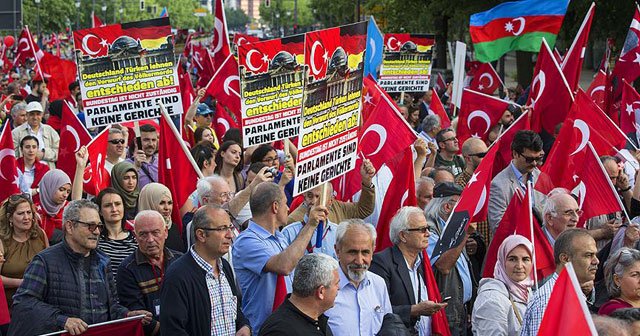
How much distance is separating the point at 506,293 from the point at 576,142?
12.5 feet

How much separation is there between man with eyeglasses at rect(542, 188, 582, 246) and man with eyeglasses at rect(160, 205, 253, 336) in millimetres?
2730

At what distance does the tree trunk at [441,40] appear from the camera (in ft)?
132

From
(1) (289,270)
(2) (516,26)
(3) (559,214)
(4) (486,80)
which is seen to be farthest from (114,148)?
(4) (486,80)

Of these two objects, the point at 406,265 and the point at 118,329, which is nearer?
the point at 118,329

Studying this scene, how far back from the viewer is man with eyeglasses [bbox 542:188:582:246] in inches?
329

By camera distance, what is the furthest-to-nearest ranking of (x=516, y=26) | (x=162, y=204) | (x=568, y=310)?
1. (x=516, y=26)
2. (x=162, y=204)
3. (x=568, y=310)

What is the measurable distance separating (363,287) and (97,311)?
5.21 feet

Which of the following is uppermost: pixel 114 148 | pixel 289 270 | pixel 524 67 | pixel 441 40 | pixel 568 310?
pixel 568 310

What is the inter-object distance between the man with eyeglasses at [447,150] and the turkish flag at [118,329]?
519 cm

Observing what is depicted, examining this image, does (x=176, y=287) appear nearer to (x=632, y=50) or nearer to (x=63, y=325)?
(x=63, y=325)

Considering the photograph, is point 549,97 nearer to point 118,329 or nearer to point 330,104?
point 330,104

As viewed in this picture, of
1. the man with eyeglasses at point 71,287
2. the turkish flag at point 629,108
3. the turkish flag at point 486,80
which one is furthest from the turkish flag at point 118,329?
the turkish flag at point 486,80

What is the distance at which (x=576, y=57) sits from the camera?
12.9m

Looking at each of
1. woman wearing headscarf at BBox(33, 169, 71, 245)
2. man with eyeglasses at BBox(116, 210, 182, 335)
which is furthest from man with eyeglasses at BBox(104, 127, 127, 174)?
man with eyeglasses at BBox(116, 210, 182, 335)
